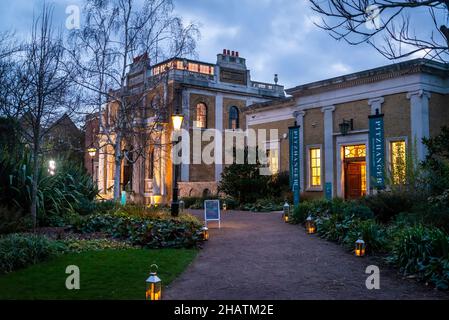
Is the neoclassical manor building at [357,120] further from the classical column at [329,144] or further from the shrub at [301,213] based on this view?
the shrub at [301,213]

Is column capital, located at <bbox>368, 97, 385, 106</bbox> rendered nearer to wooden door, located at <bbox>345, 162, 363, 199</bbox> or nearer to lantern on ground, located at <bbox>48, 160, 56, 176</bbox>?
wooden door, located at <bbox>345, 162, 363, 199</bbox>

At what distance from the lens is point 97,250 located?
905 cm

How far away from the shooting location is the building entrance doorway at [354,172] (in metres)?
19.5

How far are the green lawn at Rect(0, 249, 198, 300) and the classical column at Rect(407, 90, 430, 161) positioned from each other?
38.9 ft

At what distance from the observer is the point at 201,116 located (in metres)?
31.5

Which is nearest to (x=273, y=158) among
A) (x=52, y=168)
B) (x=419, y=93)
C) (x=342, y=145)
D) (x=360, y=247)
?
(x=342, y=145)

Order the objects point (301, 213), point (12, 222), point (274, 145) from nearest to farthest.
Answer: point (12, 222), point (301, 213), point (274, 145)

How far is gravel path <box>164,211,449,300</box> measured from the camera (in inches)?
241

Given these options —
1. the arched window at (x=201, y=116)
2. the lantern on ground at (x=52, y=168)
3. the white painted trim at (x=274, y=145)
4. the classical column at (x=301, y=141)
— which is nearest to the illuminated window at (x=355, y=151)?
the classical column at (x=301, y=141)

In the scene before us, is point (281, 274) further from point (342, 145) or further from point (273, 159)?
point (273, 159)

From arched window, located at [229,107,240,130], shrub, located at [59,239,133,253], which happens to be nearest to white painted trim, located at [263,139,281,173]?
arched window, located at [229,107,240,130]

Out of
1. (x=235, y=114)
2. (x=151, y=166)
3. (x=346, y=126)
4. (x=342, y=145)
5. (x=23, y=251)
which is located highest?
(x=235, y=114)

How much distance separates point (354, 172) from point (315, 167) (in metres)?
1.98

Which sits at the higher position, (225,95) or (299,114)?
(225,95)
